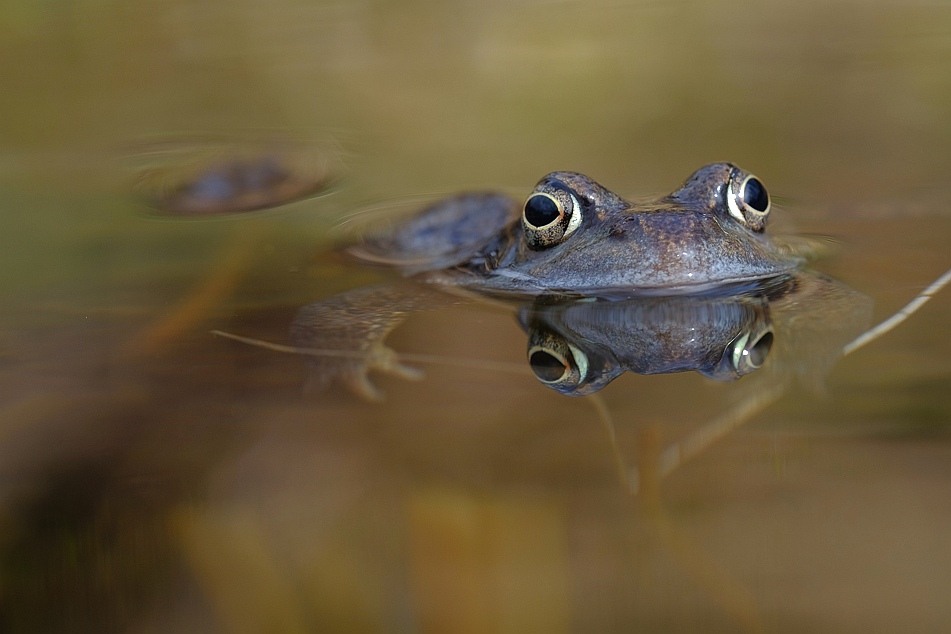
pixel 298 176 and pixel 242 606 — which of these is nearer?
pixel 242 606

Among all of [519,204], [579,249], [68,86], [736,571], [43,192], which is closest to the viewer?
[736,571]

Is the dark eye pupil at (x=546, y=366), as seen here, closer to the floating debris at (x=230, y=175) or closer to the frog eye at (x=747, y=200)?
the frog eye at (x=747, y=200)

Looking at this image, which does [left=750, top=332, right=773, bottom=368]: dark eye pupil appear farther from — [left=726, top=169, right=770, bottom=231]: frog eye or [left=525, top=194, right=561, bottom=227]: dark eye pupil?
[left=525, top=194, right=561, bottom=227]: dark eye pupil

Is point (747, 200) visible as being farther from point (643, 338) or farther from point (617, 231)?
point (643, 338)

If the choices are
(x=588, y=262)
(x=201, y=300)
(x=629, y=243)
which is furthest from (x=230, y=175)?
(x=629, y=243)

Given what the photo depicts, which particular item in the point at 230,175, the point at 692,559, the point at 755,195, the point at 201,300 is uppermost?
the point at 755,195

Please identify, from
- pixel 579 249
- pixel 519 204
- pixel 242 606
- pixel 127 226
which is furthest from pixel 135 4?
pixel 242 606

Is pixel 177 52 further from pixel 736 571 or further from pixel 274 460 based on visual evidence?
pixel 736 571
